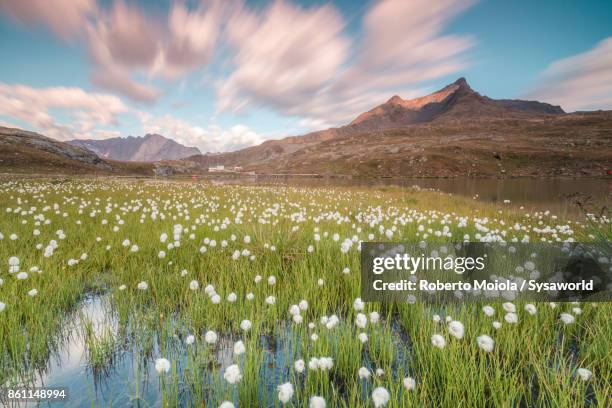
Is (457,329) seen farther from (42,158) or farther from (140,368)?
(42,158)

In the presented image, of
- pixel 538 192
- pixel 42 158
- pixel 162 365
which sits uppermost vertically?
pixel 42 158

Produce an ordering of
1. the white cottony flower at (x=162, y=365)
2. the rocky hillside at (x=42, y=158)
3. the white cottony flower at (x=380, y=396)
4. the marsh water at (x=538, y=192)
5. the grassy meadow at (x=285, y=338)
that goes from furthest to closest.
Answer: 1. the rocky hillside at (x=42, y=158)
2. the marsh water at (x=538, y=192)
3. the grassy meadow at (x=285, y=338)
4. the white cottony flower at (x=162, y=365)
5. the white cottony flower at (x=380, y=396)

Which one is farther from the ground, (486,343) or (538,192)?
(486,343)

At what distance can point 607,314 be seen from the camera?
10.2ft

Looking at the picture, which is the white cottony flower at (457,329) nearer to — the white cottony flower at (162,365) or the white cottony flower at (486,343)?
the white cottony flower at (486,343)

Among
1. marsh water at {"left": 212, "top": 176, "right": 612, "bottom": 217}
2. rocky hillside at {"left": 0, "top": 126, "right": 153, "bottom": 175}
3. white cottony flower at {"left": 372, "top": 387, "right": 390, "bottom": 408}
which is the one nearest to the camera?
white cottony flower at {"left": 372, "top": 387, "right": 390, "bottom": 408}

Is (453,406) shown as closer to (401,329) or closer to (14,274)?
(401,329)

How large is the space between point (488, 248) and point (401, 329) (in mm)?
3297

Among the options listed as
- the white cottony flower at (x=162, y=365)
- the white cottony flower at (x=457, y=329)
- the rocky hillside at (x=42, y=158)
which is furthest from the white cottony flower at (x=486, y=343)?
the rocky hillside at (x=42, y=158)

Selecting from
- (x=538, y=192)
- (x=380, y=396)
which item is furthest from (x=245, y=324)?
(x=538, y=192)

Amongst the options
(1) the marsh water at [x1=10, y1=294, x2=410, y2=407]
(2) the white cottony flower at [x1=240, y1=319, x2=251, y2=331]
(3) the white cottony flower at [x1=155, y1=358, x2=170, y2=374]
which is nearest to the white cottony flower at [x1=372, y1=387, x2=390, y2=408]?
(1) the marsh water at [x1=10, y1=294, x2=410, y2=407]

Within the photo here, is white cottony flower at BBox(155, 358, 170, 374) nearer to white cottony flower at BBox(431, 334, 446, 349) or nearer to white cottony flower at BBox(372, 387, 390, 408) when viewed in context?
white cottony flower at BBox(372, 387, 390, 408)

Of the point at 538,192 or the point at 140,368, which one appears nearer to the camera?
the point at 140,368

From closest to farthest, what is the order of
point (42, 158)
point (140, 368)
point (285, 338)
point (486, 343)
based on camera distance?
point (486, 343) → point (140, 368) → point (285, 338) → point (42, 158)
